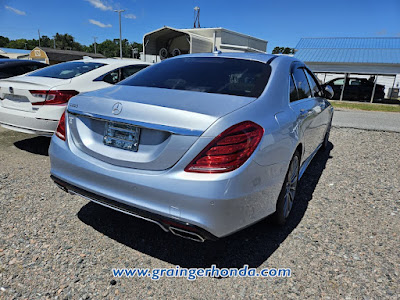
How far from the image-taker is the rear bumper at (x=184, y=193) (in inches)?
69.2

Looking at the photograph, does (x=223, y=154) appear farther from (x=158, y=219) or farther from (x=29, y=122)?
(x=29, y=122)

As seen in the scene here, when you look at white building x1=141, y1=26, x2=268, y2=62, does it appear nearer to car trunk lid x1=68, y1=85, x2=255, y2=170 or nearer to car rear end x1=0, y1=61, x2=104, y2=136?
car rear end x1=0, y1=61, x2=104, y2=136

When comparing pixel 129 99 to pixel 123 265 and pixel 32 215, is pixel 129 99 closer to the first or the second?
pixel 123 265

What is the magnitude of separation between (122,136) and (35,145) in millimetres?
3839

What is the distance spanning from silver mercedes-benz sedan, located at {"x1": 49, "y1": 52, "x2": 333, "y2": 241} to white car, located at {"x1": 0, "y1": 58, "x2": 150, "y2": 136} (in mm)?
1968

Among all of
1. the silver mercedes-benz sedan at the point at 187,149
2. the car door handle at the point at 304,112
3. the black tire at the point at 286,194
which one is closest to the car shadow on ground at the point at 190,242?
the black tire at the point at 286,194

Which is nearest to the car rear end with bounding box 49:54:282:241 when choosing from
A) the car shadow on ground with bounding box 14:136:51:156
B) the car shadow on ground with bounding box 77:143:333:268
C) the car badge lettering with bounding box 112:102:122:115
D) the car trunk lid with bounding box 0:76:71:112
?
the car badge lettering with bounding box 112:102:122:115

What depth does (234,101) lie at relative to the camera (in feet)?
6.68

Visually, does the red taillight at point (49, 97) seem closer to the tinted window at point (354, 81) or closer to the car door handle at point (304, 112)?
the car door handle at point (304, 112)

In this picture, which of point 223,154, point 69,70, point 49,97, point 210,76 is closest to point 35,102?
point 49,97

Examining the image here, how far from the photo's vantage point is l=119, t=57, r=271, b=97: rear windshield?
7.64 feet

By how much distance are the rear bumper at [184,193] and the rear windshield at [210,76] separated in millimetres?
730

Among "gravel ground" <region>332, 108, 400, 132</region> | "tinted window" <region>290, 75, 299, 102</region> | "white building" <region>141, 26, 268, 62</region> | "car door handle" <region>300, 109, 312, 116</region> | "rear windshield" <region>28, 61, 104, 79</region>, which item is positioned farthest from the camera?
"white building" <region>141, 26, 268, 62</region>

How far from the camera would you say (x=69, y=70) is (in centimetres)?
482
